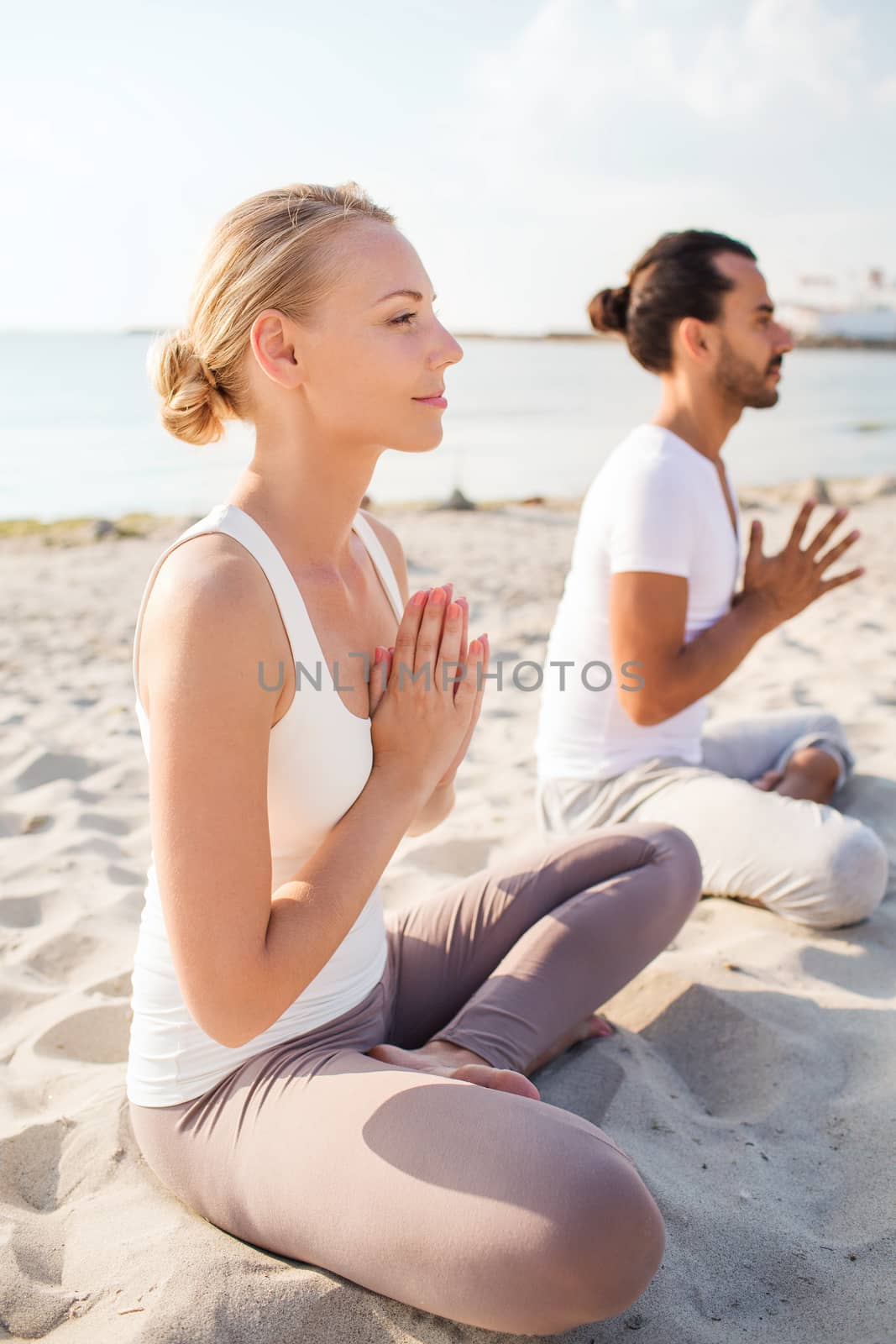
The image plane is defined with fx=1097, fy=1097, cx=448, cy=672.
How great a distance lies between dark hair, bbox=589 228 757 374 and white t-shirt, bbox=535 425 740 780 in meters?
0.34

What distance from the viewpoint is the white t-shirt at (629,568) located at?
9.63 ft

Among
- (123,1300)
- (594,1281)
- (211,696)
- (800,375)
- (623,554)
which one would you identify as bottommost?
(123,1300)

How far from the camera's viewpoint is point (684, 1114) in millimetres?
2125

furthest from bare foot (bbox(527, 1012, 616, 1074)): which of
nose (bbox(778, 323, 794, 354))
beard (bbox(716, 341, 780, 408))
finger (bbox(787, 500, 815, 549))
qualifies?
nose (bbox(778, 323, 794, 354))

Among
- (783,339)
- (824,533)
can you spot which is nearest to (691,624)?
(824,533)

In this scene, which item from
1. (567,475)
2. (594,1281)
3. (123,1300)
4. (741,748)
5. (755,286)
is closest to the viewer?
(594,1281)

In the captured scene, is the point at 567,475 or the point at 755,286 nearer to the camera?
the point at 755,286

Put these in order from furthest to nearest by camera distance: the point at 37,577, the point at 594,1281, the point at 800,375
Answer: the point at 800,375 → the point at 37,577 → the point at 594,1281

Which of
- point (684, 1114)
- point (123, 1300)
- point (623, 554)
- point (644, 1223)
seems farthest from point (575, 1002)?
point (623, 554)

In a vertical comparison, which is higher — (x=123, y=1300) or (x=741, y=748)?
(x=741, y=748)

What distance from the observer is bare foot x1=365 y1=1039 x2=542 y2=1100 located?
1.73 m

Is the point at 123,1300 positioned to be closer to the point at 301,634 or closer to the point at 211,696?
the point at 211,696

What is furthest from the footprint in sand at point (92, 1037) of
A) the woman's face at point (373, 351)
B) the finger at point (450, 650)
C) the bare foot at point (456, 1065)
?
the woman's face at point (373, 351)

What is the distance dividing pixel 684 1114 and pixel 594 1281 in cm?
74
